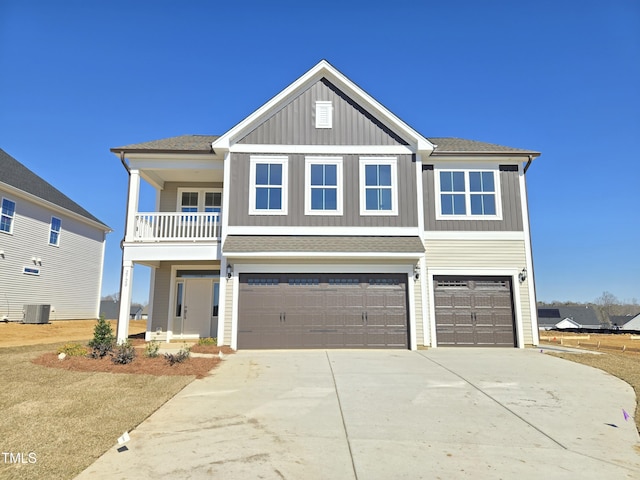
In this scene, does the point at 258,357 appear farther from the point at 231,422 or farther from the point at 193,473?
the point at 193,473

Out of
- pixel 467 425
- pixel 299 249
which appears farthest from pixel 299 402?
pixel 299 249

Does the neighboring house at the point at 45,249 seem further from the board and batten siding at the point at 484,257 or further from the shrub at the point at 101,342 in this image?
the board and batten siding at the point at 484,257

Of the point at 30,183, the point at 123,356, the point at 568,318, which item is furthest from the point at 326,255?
the point at 568,318

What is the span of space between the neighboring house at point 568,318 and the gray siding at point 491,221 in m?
50.2

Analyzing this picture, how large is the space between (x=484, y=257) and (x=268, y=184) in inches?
314

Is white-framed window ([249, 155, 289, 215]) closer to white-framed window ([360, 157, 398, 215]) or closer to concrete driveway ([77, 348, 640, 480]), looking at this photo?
white-framed window ([360, 157, 398, 215])

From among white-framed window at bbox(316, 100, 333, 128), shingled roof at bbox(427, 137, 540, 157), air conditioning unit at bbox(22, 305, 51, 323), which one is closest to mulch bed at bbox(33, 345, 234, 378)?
white-framed window at bbox(316, 100, 333, 128)

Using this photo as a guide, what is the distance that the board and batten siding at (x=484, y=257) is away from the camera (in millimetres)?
13594

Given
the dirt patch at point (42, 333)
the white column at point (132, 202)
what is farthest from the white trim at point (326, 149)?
the dirt patch at point (42, 333)

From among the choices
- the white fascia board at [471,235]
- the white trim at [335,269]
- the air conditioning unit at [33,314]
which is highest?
the white fascia board at [471,235]

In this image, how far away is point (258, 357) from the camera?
11.2 meters

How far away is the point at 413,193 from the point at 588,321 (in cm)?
6050

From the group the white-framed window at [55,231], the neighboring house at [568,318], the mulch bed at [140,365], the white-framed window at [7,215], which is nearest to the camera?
the mulch bed at [140,365]

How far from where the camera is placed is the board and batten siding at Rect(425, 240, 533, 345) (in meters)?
13.6
